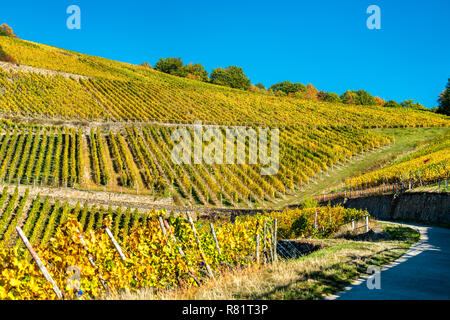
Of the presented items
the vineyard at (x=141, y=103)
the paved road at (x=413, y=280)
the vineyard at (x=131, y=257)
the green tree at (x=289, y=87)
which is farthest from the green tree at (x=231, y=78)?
the paved road at (x=413, y=280)

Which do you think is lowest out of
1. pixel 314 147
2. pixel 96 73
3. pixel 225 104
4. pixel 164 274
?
pixel 164 274

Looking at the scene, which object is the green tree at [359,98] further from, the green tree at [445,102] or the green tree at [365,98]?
the green tree at [445,102]

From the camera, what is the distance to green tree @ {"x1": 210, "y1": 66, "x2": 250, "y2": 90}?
11150 cm

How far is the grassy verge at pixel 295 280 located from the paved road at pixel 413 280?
0.31m

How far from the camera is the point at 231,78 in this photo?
112 metres

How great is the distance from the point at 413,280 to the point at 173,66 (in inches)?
4565

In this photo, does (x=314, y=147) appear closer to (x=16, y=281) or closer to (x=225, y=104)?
(x=225, y=104)

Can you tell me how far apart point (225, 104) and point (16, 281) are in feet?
201

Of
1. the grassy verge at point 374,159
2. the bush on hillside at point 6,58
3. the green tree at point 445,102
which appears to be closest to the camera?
the grassy verge at point 374,159

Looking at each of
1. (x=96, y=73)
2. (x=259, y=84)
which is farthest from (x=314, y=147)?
(x=259, y=84)

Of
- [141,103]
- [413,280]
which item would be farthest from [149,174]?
[141,103]

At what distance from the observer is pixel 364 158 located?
136 ft

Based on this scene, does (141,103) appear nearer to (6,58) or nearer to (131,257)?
(6,58)

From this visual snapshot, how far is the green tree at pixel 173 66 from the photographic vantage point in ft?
372
